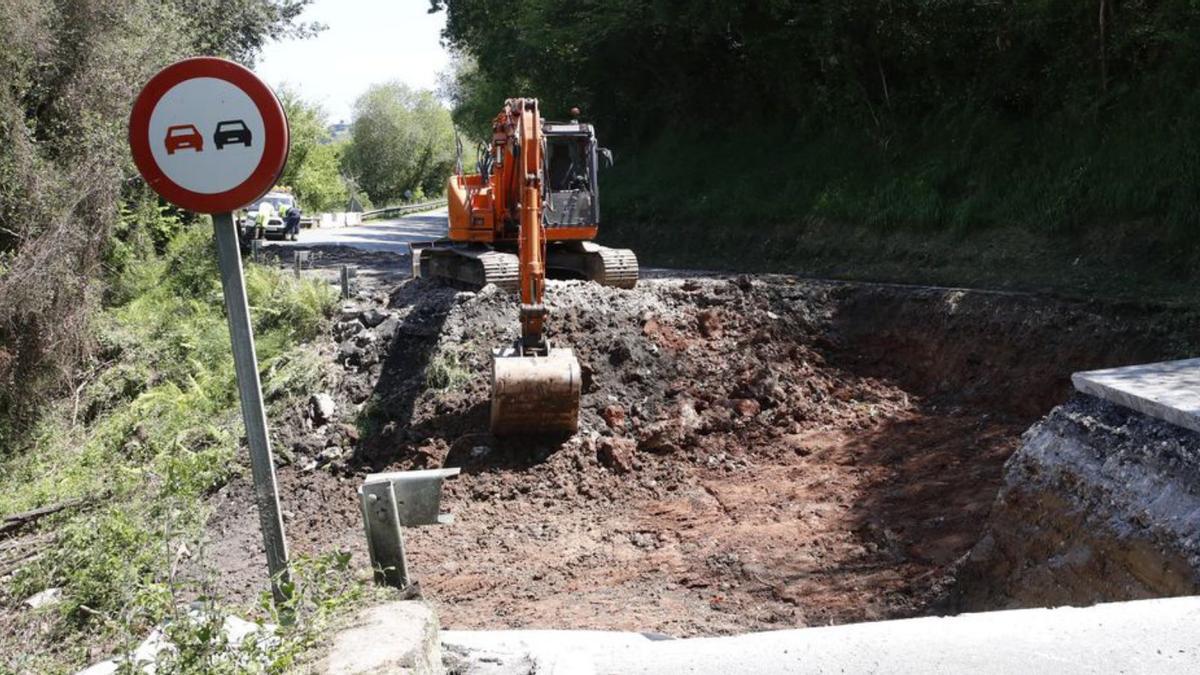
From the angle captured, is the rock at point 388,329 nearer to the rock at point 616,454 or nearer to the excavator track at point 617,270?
the rock at point 616,454

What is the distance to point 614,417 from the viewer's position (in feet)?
34.2

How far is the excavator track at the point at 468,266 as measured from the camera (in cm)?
1353

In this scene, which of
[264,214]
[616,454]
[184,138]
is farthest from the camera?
[264,214]

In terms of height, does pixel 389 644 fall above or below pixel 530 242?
below

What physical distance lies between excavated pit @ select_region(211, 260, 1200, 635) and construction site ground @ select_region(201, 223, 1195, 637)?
0.03m

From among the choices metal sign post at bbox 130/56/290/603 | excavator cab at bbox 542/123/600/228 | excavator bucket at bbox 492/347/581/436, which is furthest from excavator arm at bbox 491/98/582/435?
metal sign post at bbox 130/56/290/603

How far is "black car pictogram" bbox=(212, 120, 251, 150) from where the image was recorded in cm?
377

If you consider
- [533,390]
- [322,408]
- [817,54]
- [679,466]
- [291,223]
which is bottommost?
[679,466]

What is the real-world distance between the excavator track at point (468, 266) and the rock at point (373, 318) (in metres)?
1.42

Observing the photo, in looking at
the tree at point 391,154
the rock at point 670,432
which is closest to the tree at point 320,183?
the tree at point 391,154

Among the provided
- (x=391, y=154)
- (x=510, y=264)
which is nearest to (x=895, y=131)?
(x=510, y=264)

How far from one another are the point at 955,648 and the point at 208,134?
9.88 feet

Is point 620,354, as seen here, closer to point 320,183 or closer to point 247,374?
point 247,374

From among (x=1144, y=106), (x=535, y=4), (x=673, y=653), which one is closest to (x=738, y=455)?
(x=673, y=653)
